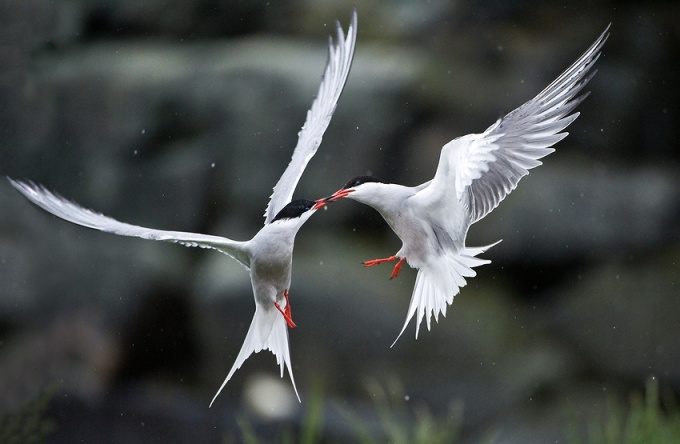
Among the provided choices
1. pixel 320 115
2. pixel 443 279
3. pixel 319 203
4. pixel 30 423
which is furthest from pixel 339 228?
pixel 319 203

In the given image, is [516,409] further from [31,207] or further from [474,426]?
[31,207]

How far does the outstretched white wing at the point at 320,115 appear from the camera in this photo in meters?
1.05

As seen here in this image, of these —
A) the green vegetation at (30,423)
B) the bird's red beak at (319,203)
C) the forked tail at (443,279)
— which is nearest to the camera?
the bird's red beak at (319,203)

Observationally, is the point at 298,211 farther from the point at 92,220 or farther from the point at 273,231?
the point at 92,220

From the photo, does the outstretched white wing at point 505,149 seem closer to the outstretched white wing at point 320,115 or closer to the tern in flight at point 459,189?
the tern in flight at point 459,189

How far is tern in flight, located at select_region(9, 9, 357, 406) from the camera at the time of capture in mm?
895

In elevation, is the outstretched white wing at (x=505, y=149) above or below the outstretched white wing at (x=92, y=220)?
above

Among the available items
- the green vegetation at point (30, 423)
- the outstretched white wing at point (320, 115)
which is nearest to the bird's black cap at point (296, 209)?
the outstretched white wing at point (320, 115)

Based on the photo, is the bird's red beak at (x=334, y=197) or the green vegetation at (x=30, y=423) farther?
the green vegetation at (x=30, y=423)

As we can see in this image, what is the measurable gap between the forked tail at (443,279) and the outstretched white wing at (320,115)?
17 centimetres

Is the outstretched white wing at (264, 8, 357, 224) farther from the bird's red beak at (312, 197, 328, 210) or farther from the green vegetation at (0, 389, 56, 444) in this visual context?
the green vegetation at (0, 389, 56, 444)

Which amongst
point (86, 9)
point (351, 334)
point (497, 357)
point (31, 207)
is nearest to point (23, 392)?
point (31, 207)

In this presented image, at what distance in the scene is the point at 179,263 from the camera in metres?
2.68

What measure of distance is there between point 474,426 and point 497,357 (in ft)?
0.62
